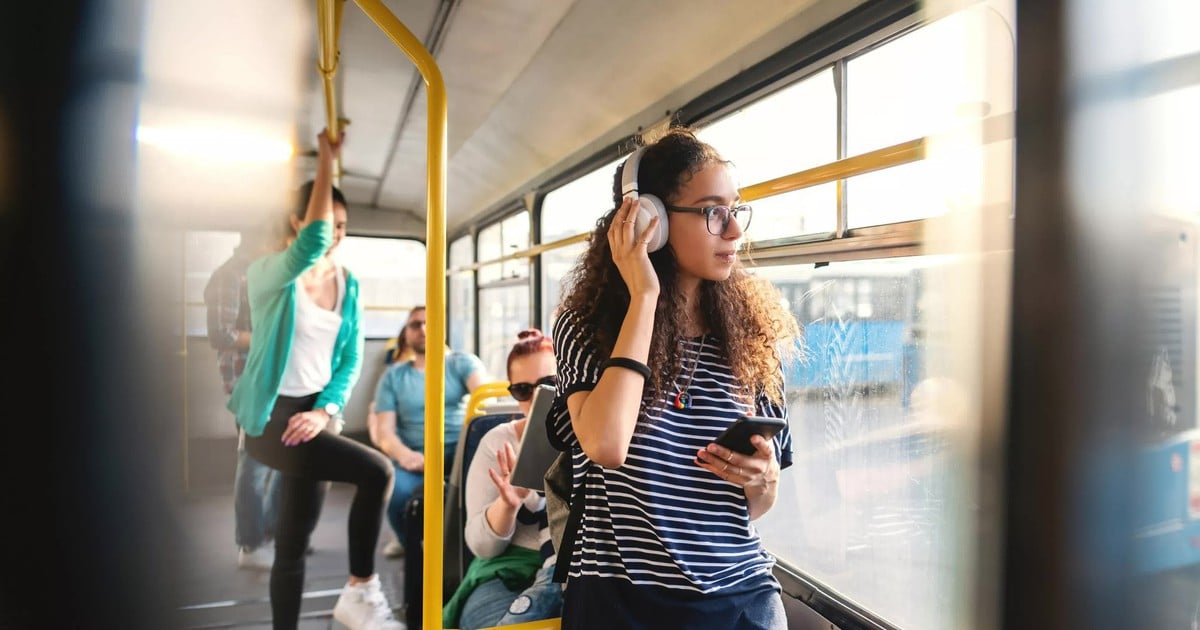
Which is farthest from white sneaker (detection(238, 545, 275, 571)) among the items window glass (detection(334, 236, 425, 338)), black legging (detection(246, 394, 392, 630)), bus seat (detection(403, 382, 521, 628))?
window glass (detection(334, 236, 425, 338))

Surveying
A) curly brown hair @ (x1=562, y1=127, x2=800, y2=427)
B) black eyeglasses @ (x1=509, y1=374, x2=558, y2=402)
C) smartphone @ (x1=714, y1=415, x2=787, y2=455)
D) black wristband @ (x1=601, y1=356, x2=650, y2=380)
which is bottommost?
black eyeglasses @ (x1=509, y1=374, x2=558, y2=402)

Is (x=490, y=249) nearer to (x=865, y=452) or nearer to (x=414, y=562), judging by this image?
(x=414, y=562)

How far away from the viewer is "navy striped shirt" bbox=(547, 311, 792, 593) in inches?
39.3

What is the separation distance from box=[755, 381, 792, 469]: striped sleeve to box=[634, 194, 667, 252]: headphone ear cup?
32cm

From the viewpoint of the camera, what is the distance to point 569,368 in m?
1.05

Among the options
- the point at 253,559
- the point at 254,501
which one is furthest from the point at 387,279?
the point at 254,501

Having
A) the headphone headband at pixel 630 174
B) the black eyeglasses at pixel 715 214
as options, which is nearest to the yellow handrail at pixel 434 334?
the headphone headband at pixel 630 174

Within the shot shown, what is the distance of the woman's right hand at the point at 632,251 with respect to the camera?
3.42 feet

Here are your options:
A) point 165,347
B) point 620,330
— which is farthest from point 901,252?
point 165,347

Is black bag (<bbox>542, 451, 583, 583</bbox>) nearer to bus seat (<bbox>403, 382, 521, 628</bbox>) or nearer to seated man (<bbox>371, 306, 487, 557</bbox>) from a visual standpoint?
bus seat (<bbox>403, 382, 521, 628</bbox>)

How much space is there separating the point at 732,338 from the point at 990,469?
0.66 m

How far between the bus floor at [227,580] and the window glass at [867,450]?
2038 millimetres

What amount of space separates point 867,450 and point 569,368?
0.90 metres

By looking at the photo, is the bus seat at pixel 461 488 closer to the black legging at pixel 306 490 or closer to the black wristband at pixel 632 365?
the black legging at pixel 306 490
